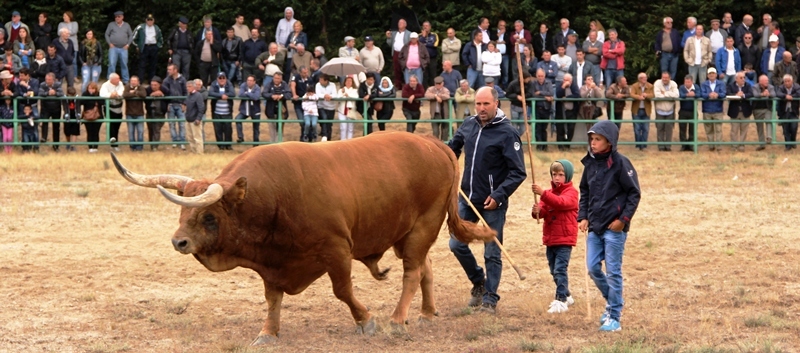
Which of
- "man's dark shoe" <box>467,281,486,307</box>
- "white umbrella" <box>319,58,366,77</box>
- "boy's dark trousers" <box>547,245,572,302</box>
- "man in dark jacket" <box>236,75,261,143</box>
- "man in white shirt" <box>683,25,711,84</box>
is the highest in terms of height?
"man in white shirt" <box>683,25,711,84</box>

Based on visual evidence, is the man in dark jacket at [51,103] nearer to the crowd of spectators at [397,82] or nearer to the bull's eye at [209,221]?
the crowd of spectators at [397,82]

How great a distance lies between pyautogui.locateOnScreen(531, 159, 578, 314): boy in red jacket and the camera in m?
10.0

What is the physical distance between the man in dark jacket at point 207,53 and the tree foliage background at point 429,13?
11.3ft

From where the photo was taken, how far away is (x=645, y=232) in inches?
558

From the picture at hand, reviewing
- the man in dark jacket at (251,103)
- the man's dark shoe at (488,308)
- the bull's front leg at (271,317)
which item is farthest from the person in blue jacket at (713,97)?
the bull's front leg at (271,317)

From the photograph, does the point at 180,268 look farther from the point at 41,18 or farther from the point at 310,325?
the point at 41,18

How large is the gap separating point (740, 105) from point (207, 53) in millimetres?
10805

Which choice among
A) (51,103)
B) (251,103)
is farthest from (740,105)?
(51,103)

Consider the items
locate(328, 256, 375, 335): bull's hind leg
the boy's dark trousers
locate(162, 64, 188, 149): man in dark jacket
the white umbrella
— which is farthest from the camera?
the white umbrella

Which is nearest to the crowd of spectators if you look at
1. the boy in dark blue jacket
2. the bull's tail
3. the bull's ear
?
the bull's tail

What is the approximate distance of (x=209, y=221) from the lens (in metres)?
8.24

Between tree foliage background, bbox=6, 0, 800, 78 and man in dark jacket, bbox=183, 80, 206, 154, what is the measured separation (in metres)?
7.05

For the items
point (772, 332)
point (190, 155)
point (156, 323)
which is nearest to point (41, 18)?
point (190, 155)

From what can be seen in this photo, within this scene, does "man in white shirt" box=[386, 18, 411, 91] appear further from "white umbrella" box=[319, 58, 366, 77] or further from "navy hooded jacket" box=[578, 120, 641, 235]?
"navy hooded jacket" box=[578, 120, 641, 235]
